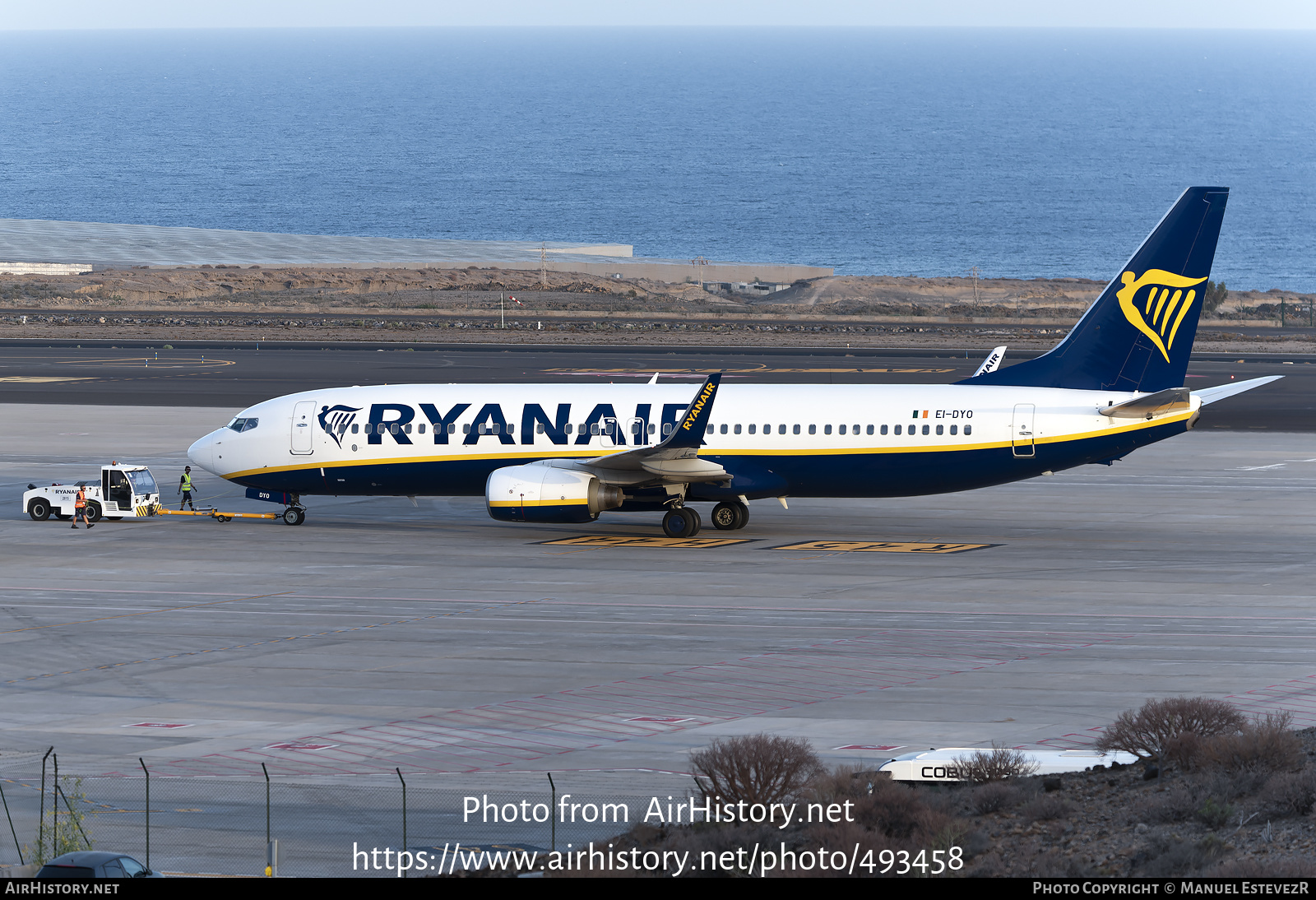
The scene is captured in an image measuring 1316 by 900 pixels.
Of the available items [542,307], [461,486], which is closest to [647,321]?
[542,307]

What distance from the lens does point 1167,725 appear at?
22.0 meters

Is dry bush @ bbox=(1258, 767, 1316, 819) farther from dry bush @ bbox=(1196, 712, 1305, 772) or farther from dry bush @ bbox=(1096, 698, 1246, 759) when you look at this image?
dry bush @ bbox=(1096, 698, 1246, 759)

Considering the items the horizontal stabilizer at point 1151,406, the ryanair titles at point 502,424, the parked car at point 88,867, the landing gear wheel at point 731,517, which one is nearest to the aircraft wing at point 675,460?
the ryanair titles at point 502,424

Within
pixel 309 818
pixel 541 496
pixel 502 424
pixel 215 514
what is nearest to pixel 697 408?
pixel 541 496

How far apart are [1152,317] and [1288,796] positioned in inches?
1146

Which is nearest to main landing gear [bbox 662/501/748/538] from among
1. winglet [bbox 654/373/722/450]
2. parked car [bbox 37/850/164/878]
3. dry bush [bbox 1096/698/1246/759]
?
winglet [bbox 654/373/722/450]

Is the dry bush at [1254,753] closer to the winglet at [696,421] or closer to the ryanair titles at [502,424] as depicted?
the winglet at [696,421]

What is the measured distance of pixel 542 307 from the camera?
126688mm

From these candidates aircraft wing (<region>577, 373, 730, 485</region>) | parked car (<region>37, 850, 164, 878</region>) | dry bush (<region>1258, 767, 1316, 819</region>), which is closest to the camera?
parked car (<region>37, 850, 164, 878</region>)

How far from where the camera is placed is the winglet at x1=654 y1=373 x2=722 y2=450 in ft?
143

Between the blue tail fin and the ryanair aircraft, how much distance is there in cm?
5

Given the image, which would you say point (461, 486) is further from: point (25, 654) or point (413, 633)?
point (25, 654)

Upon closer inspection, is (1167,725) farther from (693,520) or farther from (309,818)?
(693,520)

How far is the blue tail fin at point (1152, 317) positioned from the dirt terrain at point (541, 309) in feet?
179
